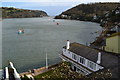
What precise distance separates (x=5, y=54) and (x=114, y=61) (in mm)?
14320

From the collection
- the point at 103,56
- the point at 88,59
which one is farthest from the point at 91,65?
the point at 103,56

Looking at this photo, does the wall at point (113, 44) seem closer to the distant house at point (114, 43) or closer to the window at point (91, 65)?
the distant house at point (114, 43)

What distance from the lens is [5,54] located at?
20469mm

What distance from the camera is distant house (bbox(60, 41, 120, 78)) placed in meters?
10.4

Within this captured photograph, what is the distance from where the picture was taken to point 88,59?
38.7ft

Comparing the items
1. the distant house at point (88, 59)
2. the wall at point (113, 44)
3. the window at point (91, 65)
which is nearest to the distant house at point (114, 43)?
the wall at point (113, 44)

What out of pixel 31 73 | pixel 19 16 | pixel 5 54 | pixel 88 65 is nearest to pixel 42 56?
pixel 5 54

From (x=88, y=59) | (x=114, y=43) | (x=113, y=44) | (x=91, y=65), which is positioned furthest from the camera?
(x=113, y=44)

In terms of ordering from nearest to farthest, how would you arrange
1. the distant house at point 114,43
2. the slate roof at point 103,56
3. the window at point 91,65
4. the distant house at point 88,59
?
the slate roof at point 103,56
the distant house at point 88,59
the window at point 91,65
the distant house at point 114,43

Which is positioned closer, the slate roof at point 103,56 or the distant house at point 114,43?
the slate roof at point 103,56

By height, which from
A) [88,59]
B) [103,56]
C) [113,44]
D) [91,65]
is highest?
[113,44]

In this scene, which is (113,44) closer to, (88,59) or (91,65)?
(88,59)

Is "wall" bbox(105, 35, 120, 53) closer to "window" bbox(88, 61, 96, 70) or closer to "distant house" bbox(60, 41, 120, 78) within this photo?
"distant house" bbox(60, 41, 120, 78)

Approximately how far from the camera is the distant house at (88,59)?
1042 cm
